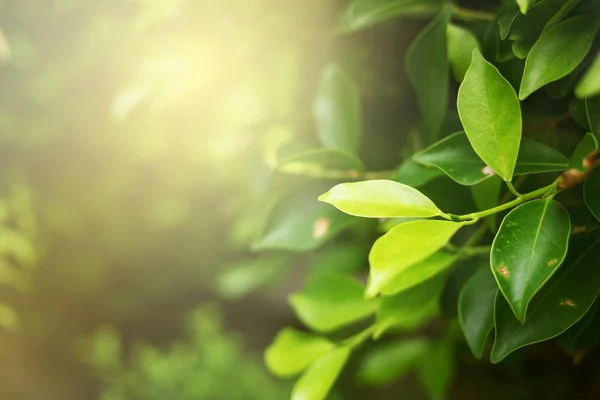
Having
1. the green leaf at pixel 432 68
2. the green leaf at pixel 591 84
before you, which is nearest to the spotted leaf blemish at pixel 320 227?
the green leaf at pixel 432 68

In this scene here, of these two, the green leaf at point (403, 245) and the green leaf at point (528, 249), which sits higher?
the green leaf at point (403, 245)

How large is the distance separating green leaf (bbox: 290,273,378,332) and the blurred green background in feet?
0.22

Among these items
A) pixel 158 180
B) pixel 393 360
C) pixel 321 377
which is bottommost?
pixel 393 360

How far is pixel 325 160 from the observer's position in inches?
18.0

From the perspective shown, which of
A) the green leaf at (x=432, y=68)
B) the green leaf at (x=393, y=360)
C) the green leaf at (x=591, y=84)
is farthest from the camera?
the green leaf at (x=393, y=360)

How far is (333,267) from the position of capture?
1.90ft

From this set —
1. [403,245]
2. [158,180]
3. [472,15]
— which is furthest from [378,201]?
[158,180]

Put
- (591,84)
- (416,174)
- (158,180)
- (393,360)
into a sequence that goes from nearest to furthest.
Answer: (591,84), (416,174), (393,360), (158,180)

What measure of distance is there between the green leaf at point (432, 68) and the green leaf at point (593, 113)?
0.39 feet

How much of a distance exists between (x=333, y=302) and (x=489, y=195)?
→ 0.19m

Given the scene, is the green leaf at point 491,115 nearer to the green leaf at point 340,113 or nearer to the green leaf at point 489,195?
the green leaf at point 489,195

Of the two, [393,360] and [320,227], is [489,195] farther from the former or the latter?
[393,360]

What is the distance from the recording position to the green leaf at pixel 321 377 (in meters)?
0.43

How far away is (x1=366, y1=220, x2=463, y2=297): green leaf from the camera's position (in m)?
0.31
